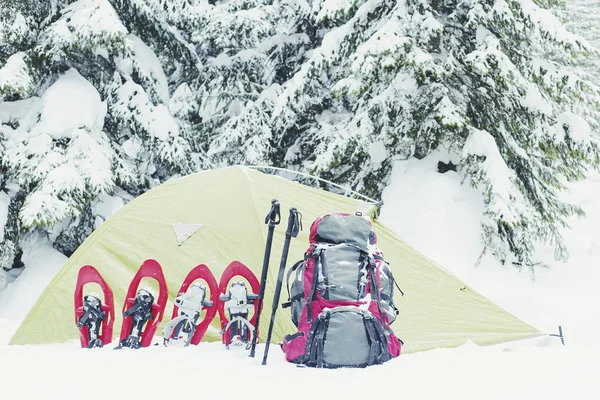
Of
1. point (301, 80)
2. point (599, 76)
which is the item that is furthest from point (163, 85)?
point (599, 76)

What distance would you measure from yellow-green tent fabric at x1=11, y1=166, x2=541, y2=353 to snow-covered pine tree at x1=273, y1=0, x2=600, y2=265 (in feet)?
5.85

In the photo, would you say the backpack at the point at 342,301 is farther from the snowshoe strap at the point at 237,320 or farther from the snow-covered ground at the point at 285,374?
the snowshoe strap at the point at 237,320

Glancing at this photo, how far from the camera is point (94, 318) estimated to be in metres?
4.20

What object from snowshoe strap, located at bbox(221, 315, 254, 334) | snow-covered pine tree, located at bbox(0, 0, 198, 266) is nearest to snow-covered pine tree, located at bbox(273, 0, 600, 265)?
snow-covered pine tree, located at bbox(0, 0, 198, 266)

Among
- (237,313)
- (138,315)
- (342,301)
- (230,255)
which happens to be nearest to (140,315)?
(138,315)

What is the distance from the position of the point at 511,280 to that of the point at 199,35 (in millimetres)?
6134

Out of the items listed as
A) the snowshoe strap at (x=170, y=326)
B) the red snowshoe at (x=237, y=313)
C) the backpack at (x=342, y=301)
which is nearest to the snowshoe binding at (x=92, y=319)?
the snowshoe strap at (x=170, y=326)

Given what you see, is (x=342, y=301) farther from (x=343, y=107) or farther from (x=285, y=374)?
(x=343, y=107)

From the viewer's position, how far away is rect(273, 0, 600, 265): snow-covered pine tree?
6.60 meters

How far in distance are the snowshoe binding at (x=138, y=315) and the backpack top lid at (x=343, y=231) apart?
4.50 ft

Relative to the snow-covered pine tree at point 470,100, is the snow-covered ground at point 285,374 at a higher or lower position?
lower

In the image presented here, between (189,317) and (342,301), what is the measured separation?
131 cm

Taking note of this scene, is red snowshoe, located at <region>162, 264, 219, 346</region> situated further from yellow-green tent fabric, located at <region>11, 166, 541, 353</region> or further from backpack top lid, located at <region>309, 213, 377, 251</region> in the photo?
backpack top lid, located at <region>309, 213, 377, 251</region>

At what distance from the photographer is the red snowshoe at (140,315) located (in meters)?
4.08
